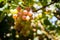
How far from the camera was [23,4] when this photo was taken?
0.93m

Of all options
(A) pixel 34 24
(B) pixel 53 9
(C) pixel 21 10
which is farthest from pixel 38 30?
(B) pixel 53 9

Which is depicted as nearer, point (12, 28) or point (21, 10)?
point (12, 28)

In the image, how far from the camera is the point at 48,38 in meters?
0.86

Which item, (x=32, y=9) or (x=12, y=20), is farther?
(x=32, y=9)

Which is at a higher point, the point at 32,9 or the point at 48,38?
the point at 32,9

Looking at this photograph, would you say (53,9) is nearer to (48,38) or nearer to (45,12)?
(45,12)

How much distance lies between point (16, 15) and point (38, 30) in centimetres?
14

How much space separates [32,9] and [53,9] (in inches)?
6.4

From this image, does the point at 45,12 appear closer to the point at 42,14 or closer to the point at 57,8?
the point at 42,14

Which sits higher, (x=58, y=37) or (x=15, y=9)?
(x=15, y=9)

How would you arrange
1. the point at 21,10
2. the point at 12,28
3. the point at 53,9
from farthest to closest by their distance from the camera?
the point at 53,9 → the point at 21,10 → the point at 12,28

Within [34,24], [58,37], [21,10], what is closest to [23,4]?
[21,10]

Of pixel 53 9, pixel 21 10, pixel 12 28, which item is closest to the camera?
pixel 12 28

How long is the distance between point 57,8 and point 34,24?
290mm
